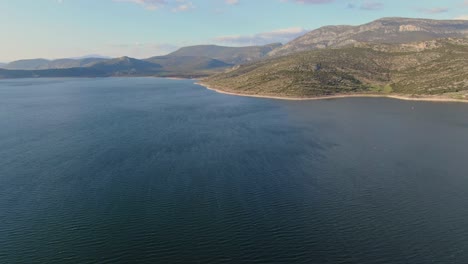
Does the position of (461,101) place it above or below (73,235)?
above

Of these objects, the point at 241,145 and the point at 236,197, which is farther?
the point at 241,145

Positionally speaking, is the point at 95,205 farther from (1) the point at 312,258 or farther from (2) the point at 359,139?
(2) the point at 359,139

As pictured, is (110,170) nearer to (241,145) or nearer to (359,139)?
(241,145)

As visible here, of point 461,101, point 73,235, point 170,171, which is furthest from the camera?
point 461,101

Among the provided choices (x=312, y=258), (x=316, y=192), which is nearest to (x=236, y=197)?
(x=316, y=192)

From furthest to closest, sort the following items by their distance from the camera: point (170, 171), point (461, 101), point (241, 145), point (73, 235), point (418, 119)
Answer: point (461, 101), point (418, 119), point (241, 145), point (170, 171), point (73, 235)

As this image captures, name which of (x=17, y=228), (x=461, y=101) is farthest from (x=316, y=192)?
(x=461, y=101)
